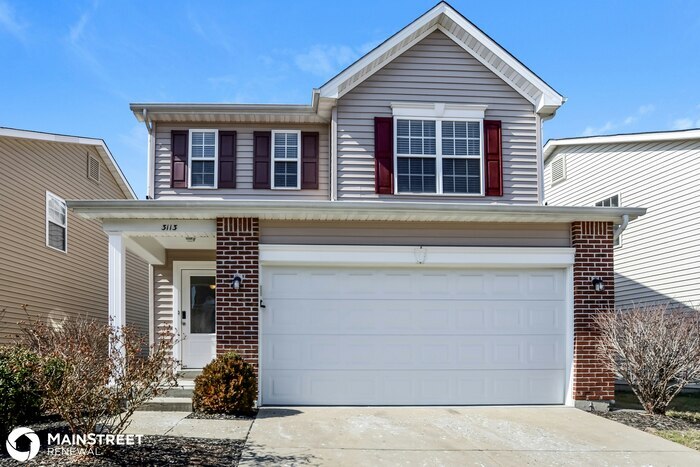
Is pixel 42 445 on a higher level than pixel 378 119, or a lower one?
lower

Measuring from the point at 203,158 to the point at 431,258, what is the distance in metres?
5.18

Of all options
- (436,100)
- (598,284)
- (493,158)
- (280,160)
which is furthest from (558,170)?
(280,160)

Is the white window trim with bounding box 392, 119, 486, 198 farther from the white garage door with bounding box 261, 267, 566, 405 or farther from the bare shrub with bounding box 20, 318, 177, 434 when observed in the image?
the bare shrub with bounding box 20, 318, 177, 434

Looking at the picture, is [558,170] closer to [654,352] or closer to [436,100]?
[436,100]

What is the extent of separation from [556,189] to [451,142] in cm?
721

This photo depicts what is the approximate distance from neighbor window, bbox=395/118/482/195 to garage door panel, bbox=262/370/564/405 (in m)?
3.56

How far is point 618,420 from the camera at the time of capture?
9125 millimetres

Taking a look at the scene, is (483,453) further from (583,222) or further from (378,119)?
(378,119)

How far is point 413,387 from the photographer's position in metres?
9.94

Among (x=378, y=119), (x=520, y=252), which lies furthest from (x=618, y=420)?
(x=378, y=119)

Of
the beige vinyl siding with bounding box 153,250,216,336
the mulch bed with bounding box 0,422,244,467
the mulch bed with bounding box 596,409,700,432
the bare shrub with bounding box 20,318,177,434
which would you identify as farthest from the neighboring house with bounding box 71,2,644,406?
the bare shrub with bounding box 20,318,177,434

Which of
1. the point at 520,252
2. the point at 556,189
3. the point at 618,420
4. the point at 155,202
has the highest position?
the point at 556,189

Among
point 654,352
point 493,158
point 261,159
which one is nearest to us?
point 654,352

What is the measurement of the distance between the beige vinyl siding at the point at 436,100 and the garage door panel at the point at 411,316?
2.56 m
